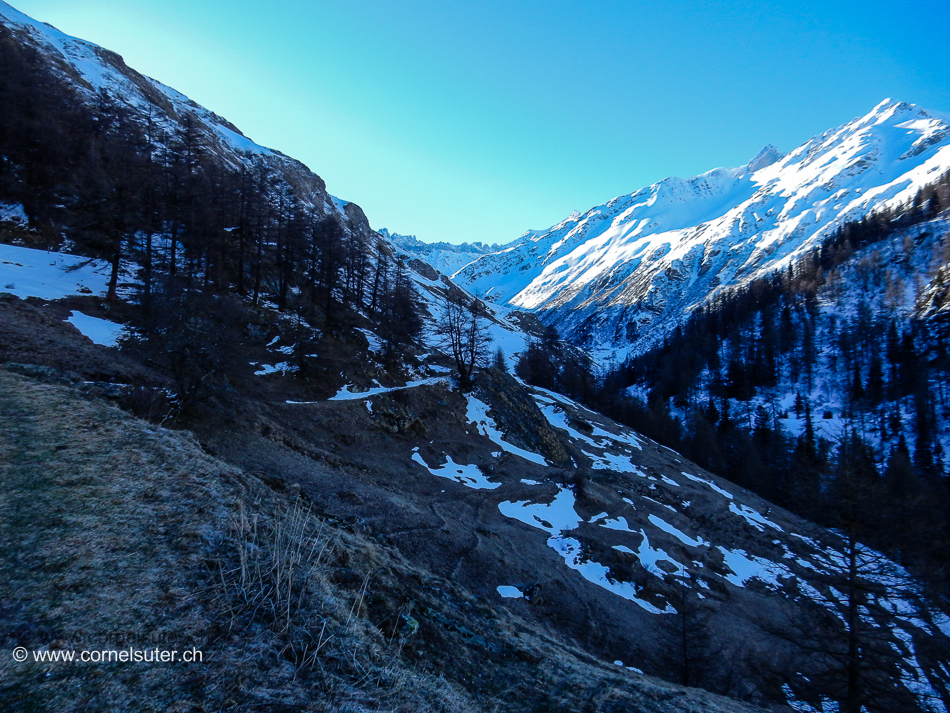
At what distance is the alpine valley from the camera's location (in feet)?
Answer: 14.3

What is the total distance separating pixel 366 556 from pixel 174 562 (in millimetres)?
3496

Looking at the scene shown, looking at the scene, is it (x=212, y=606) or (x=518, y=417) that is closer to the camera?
(x=212, y=606)

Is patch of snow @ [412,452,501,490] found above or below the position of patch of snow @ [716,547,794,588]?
above

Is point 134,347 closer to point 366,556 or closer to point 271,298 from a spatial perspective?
point 271,298

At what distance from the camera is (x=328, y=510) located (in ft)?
45.0

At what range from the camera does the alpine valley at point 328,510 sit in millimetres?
4371

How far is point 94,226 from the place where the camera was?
2839 cm

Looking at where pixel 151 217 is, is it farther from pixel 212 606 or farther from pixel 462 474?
pixel 212 606

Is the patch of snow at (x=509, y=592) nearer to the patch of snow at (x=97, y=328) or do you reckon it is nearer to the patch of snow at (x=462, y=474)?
the patch of snow at (x=462, y=474)

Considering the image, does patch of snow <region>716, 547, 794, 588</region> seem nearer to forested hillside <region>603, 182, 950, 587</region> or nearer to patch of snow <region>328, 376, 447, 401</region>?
forested hillside <region>603, 182, 950, 587</region>

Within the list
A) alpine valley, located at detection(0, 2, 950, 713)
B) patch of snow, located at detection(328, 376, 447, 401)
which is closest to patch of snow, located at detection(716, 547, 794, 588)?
alpine valley, located at detection(0, 2, 950, 713)

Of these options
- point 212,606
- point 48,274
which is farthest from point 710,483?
point 48,274

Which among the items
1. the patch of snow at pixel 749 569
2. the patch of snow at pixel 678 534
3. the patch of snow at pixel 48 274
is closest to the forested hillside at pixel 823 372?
the patch of snow at pixel 749 569

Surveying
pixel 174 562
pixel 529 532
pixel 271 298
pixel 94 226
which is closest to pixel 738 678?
pixel 529 532
